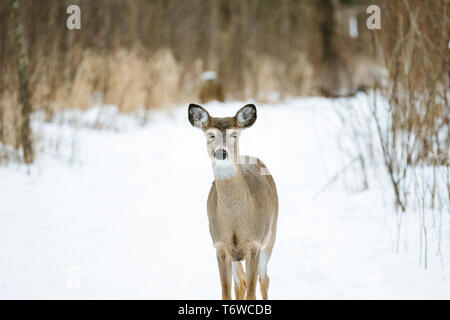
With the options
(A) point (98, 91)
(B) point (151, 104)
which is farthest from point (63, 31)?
(B) point (151, 104)

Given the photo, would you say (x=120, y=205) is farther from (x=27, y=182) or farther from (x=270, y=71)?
(x=270, y=71)

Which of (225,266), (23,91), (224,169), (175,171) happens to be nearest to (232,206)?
(224,169)

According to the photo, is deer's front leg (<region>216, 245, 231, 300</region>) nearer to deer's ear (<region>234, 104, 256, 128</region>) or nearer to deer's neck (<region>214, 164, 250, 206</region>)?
deer's neck (<region>214, 164, 250, 206</region>)

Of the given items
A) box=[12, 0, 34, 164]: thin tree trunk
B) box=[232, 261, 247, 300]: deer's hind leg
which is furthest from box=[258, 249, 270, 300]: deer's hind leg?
box=[12, 0, 34, 164]: thin tree trunk

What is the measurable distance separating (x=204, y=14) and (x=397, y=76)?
1513 cm

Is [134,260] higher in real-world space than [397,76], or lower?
lower

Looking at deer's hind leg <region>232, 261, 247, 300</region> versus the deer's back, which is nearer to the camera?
the deer's back

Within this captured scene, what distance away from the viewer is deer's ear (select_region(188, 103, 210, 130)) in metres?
2.68

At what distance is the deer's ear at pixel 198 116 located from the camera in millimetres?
2677

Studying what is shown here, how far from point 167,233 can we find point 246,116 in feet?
7.67

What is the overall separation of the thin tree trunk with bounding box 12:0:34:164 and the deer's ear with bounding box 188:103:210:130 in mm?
4311

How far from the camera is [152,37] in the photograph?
45.0 feet

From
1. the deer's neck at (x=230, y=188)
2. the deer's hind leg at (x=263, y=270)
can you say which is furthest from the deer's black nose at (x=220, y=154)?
the deer's hind leg at (x=263, y=270)

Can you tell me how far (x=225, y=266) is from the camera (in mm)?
2818
